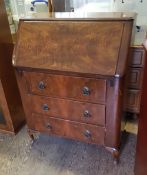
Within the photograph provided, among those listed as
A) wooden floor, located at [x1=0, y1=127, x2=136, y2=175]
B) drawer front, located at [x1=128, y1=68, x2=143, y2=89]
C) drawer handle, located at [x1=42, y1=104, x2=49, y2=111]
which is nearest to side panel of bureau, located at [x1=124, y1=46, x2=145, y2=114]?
drawer front, located at [x1=128, y1=68, x2=143, y2=89]

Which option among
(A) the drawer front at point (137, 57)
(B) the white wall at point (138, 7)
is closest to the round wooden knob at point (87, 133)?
(A) the drawer front at point (137, 57)

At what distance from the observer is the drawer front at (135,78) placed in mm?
1705

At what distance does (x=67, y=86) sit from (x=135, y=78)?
28.3 inches

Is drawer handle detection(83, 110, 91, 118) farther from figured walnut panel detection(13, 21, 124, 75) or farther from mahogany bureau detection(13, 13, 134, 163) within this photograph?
figured walnut panel detection(13, 21, 124, 75)

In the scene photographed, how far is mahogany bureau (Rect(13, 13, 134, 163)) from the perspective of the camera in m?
1.22

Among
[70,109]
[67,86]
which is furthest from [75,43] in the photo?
[70,109]

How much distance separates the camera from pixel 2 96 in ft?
5.74

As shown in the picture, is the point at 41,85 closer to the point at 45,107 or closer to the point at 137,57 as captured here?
the point at 45,107

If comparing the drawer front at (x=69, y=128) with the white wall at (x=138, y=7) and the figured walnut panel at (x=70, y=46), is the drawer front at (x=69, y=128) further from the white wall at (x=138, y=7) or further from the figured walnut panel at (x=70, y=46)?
the white wall at (x=138, y=7)

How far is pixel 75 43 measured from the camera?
130cm

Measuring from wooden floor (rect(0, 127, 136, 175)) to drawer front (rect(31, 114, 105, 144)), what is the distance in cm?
20

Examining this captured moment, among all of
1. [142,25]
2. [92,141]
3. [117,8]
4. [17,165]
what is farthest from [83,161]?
[117,8]

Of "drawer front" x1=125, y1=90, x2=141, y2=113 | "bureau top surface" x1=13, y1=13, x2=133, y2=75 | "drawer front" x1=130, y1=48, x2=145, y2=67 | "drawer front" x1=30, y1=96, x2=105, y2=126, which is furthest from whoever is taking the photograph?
"drawer front" x1=125, y1=90, x2=141, y2=113

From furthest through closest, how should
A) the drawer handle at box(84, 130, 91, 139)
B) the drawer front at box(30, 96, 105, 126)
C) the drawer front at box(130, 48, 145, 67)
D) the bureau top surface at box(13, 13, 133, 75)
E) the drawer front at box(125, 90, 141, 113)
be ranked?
the drawer front at box(125, 90, 141, 113) → the drawer front at box(130, 48, 145, 67) → the drawer handle at box(84, 130, 91, 139) → the drawer front at box(30, 96, 105, 126) → the bureau top surface at box(13, 13, 133, 75)
